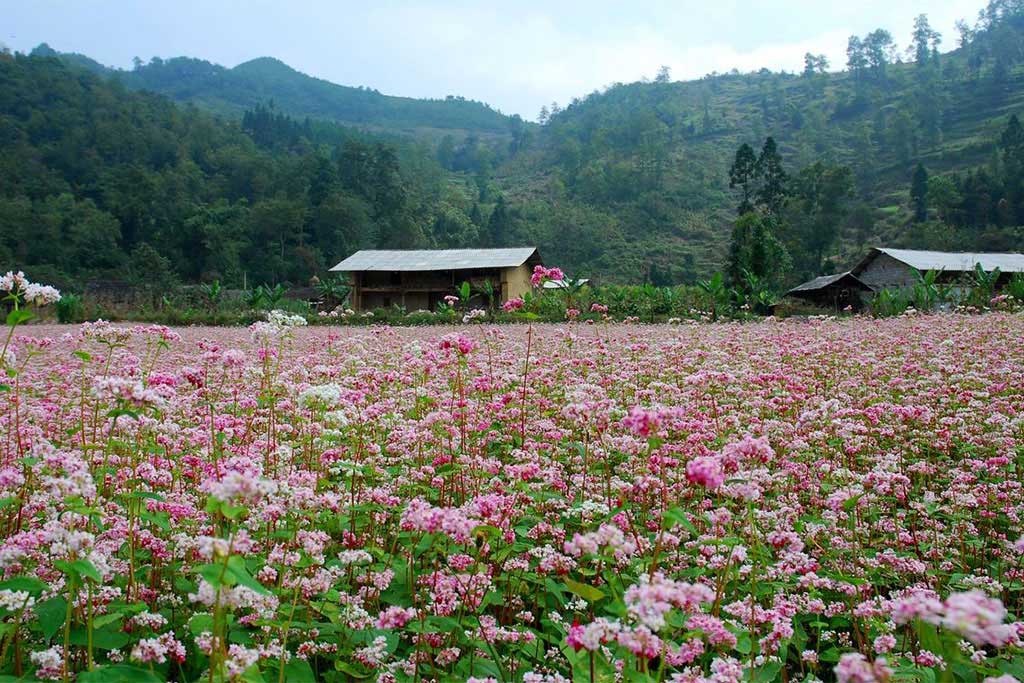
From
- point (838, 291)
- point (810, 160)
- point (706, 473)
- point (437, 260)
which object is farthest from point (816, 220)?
point (706, 473)

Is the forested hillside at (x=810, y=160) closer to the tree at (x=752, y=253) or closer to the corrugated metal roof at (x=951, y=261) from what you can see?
the tree at (x=752, y=253)

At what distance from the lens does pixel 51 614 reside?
256 centimetres

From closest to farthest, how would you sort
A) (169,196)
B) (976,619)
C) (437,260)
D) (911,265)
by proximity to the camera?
(976,619), (911,265), (437,260), (169,196)

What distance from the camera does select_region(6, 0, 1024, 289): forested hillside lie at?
70750 millimetres

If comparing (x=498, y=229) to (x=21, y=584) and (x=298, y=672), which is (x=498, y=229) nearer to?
(x=21, y=584)

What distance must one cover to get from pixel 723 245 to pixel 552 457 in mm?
95474

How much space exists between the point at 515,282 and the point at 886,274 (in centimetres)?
2447

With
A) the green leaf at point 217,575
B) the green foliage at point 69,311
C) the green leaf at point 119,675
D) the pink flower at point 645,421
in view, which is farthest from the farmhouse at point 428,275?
the green leaf at point 217,575

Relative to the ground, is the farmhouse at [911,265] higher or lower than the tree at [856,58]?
lower

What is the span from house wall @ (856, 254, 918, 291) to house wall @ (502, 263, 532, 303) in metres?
22.3

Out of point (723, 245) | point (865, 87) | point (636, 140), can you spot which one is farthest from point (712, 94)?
point (723, 245)

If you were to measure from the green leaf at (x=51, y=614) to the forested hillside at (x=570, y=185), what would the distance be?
45.9m

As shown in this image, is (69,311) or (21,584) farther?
(69,311)

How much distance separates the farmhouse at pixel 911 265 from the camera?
1538 inches
